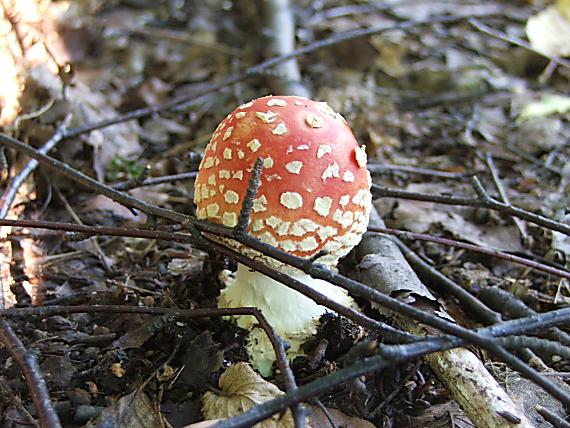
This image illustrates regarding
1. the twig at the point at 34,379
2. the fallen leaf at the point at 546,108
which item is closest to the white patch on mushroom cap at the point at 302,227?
the twig at the point at 34,379

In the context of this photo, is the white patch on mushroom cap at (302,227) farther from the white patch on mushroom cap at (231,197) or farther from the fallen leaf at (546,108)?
the fallen leaf at (546,108)

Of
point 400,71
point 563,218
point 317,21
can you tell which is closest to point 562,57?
point 400,71

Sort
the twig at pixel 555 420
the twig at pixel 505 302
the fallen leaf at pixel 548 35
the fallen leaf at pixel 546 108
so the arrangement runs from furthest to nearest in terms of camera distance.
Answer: the fallen leaf at pixel 548 35 < the fallen leaf at pixel 546 108 < the twig at pixel 505 302 < the twig at pixel 555 420

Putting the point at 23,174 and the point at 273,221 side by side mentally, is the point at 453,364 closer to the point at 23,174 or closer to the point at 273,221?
the point at 273,221

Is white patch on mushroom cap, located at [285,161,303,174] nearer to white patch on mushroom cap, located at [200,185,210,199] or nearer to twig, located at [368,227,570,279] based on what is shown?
white patch on mushroom cap, located at [200,185,210,199]

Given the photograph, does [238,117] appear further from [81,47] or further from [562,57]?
[562,57]

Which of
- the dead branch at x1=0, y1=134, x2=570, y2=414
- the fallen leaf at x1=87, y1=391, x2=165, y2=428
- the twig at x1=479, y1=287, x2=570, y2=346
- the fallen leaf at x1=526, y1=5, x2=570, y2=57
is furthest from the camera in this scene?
the fallen leaf at x1=526, y1=5, x2=570, y2=57

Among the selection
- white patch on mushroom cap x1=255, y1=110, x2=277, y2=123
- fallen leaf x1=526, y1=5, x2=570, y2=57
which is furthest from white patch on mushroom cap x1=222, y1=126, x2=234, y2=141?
fallen leaf x1=526, y1=5, x2=570, y2=57

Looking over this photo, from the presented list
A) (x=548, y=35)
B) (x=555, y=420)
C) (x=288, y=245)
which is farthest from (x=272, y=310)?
(x=548, y=35)
